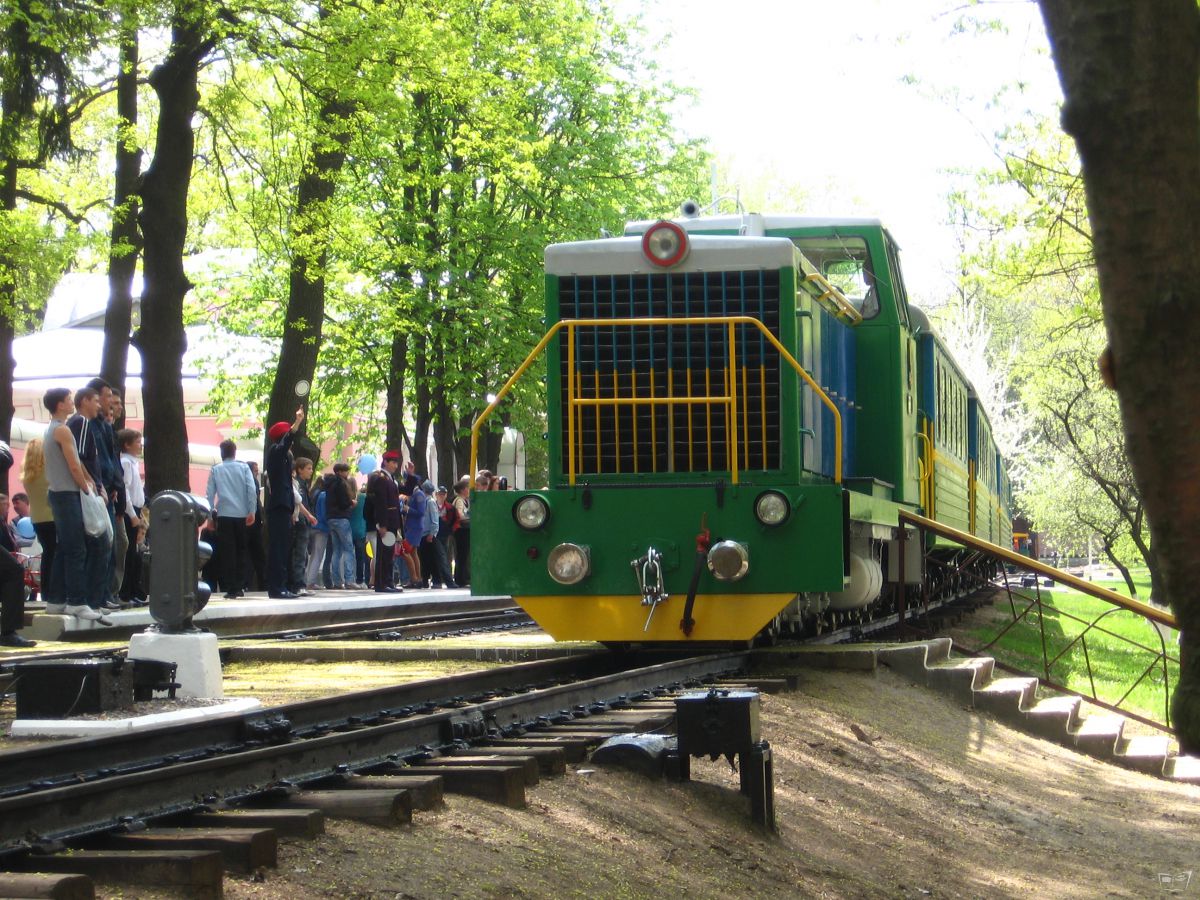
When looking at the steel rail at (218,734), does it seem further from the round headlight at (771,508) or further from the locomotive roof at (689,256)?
the locomotive roof at (689,256)

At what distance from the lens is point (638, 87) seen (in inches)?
1469

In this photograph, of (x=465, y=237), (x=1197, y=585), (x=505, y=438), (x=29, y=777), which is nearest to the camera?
(x=1197, y=585)

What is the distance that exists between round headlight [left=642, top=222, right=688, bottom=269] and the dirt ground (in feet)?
9.64

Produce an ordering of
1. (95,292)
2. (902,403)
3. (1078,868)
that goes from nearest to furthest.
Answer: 1. (1078,868)
2. (902,403)
3. (95,292)

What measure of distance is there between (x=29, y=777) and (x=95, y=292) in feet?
176

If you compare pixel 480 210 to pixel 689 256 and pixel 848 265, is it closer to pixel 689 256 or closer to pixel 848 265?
pixel 848 265

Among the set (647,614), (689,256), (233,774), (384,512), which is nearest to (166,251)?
(384,512)

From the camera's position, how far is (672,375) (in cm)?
1075

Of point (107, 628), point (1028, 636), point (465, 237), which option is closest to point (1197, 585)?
point (107, 628)

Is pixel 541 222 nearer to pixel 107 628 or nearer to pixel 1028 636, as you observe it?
pixel 1028 636

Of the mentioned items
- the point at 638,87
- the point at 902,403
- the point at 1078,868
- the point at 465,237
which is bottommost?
the point at 1078,868

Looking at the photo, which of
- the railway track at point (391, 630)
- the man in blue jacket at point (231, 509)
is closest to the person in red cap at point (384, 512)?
the railway track at point (391, 630)

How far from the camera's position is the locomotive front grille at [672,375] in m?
10.7

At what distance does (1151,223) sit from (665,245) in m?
7.25
